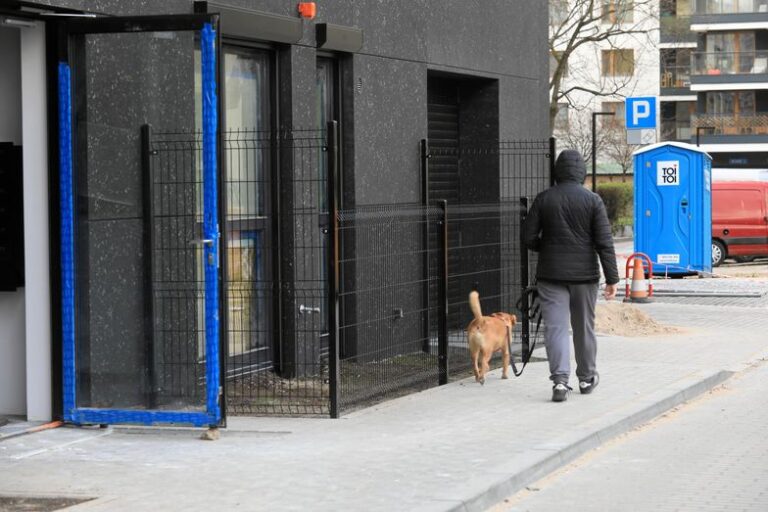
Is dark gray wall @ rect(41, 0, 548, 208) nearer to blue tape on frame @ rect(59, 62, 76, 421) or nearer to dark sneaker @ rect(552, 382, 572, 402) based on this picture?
blue tape on frame @ rect(59, 62, 76, 421)

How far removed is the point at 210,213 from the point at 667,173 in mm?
17923

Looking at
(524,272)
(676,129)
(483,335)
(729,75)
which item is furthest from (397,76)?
(676,129)

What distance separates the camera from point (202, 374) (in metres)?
9.49

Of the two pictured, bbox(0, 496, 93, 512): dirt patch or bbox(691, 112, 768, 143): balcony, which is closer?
bbox(0, 496, 93, 512): dirt patch

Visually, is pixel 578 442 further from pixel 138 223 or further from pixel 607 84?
pixel 607 84

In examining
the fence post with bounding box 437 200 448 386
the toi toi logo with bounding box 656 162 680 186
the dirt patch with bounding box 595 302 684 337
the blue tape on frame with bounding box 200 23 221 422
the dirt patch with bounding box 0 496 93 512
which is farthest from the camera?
the toi toi logo with bounding box 656 162 680 186

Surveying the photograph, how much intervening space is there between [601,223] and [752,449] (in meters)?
2.45

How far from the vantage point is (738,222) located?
1293 inches

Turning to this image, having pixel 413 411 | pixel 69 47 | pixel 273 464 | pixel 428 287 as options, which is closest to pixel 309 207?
pixel 428 287

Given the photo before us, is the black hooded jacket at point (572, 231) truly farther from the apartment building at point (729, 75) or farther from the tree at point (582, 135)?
the apartment building at point (729, 75)

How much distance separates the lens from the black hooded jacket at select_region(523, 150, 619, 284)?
36.0 ft

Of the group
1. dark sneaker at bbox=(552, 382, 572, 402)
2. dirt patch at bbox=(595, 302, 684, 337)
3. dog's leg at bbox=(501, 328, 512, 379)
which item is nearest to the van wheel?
dirt patch at bbox=(595, 302, 684, 337)

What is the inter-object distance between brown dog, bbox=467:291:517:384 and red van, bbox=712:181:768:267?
21.7m

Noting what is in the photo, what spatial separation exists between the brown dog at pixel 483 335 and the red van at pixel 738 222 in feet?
71.2
